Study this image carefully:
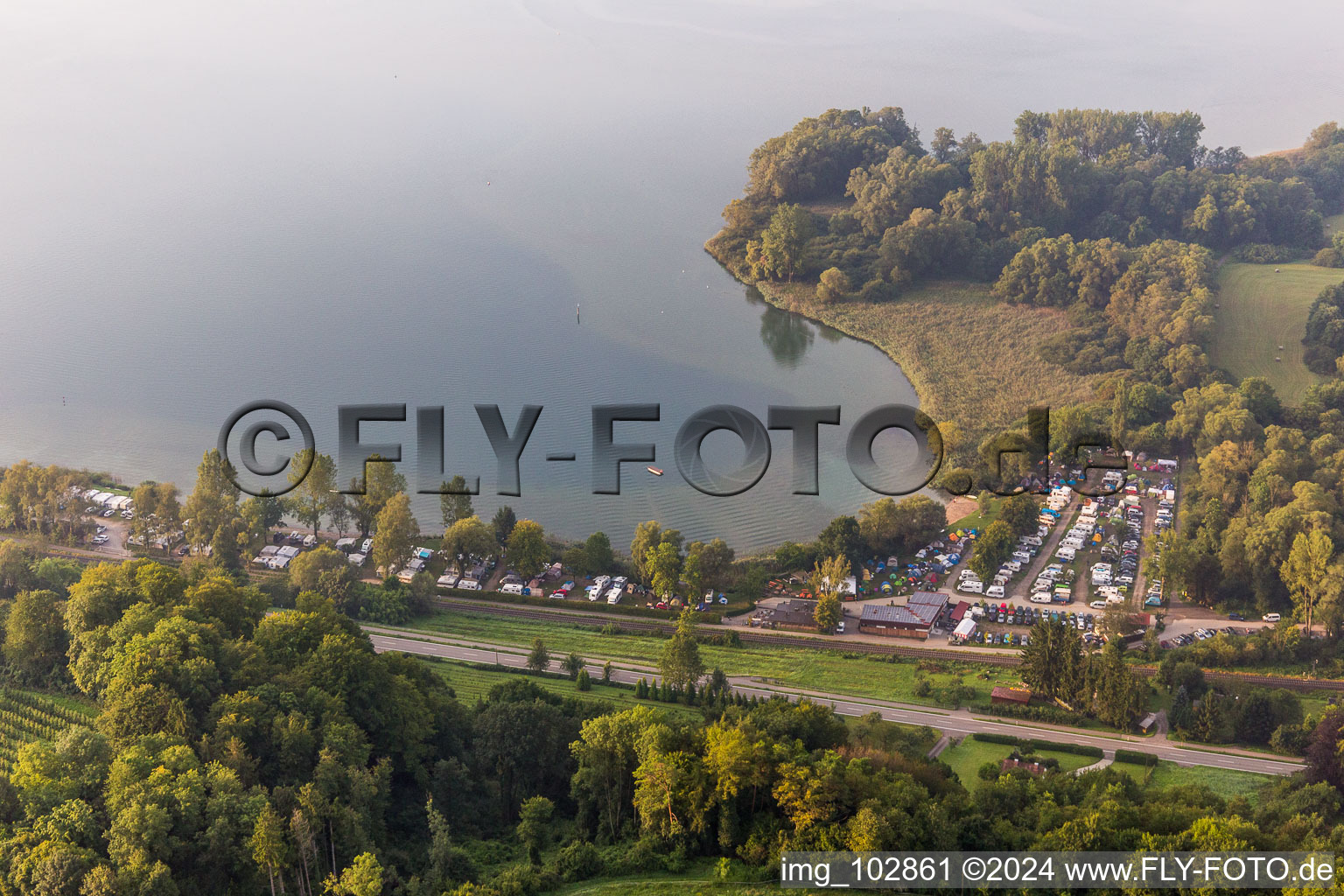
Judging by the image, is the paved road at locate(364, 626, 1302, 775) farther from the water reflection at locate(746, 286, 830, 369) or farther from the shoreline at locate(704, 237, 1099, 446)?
the water reflection at locate(746, 286, 830, 369)

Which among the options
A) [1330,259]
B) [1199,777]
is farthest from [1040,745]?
[1330,259]

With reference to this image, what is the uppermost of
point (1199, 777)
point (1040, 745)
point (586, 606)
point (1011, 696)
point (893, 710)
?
point (586, 606)

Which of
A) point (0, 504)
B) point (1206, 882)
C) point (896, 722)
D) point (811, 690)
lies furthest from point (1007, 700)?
point (0, 504)

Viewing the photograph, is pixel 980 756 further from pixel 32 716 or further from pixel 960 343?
pixel 960 343

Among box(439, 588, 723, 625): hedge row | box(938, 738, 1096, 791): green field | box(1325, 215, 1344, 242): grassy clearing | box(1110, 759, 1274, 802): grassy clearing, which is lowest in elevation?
box(1110, 759, 1274, 802): grassy clearing

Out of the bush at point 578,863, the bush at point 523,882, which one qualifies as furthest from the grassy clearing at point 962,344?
the bush at point 523,882

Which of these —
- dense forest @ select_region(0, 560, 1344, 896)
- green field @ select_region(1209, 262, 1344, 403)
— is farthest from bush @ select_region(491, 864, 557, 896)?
green field @ select_region(1209, 262, 1344, 403)
